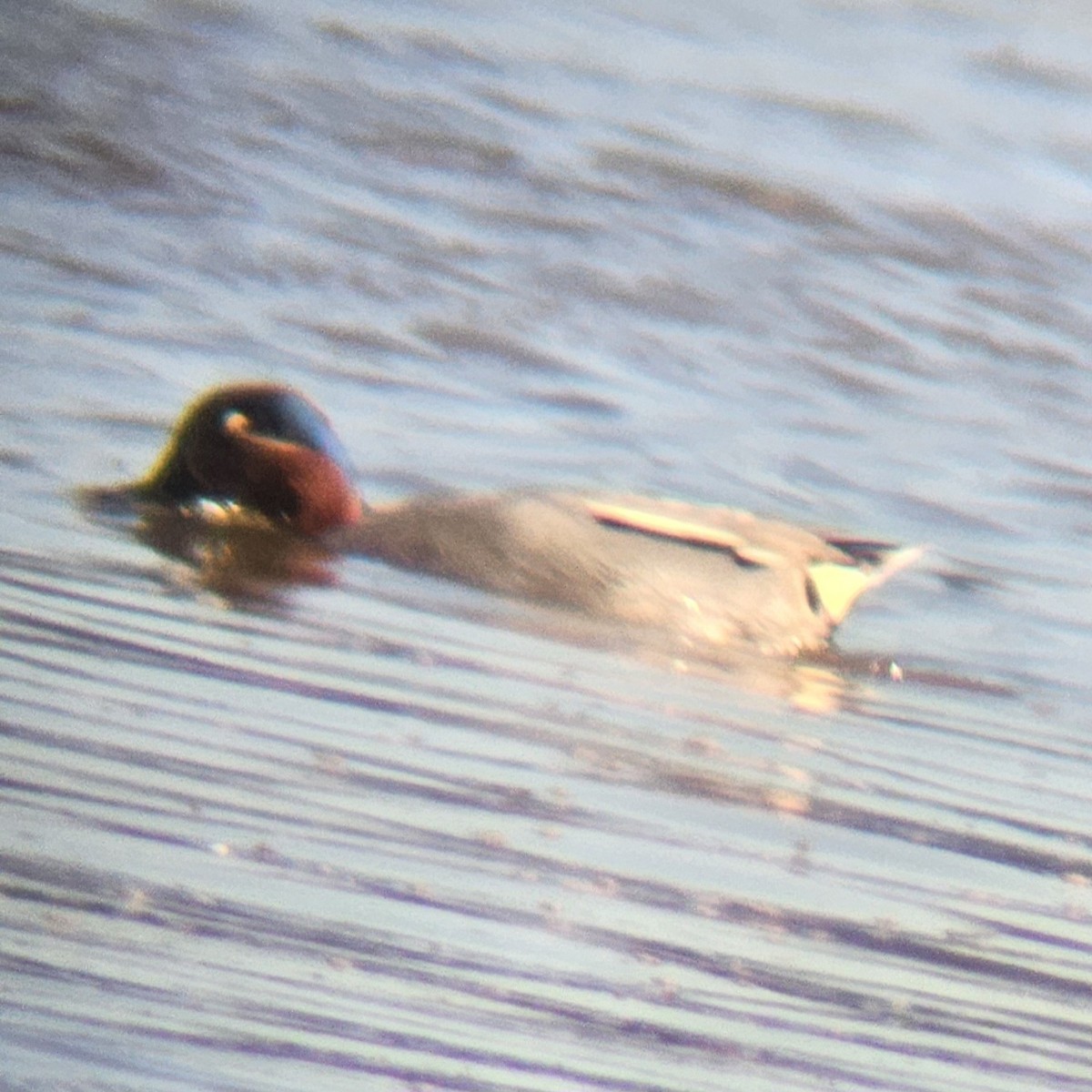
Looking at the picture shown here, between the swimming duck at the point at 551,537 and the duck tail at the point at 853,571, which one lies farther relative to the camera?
the duck tail at the point at 853,571

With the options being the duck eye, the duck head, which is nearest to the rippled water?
the duck head

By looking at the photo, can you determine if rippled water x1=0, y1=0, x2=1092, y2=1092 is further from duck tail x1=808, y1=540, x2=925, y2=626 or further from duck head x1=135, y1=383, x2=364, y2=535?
duck head x1=135, y1=383, x2=364, y2=535

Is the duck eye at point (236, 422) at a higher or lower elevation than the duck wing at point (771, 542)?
lower

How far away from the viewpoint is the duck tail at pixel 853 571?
7844 mm

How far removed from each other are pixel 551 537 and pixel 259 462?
3.21 ft

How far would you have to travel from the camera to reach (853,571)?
26.3 feet

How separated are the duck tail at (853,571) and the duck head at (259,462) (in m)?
1.31

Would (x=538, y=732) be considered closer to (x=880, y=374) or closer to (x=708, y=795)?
(x=708, y=795)

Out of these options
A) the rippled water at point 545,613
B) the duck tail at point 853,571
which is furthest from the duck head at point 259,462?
the duck tail at point 853,571

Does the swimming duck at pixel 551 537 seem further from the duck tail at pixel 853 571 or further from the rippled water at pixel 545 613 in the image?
the rippled water at pixel 545 613

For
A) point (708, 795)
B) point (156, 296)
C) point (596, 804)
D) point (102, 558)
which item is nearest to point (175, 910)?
point (596, 804)

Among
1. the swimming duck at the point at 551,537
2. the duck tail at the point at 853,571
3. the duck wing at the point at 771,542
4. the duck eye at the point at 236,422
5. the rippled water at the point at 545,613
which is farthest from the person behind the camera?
the duck eye at the point at 236,422

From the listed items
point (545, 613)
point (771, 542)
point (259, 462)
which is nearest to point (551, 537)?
point (545, 613)

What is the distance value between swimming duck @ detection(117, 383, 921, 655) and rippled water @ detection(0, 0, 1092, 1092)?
198 mm
